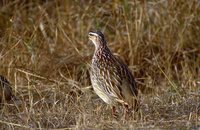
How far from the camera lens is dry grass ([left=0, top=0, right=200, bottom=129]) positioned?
26.2ft

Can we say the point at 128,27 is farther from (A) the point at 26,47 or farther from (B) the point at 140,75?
(A) the point at 26,47

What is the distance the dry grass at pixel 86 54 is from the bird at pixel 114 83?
0.15 meters

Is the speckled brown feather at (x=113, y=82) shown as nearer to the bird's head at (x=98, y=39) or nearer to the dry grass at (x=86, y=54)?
the dry grass at (x=86, y=54)

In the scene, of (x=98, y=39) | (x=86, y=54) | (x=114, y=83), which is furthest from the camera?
(x=86, y=54)

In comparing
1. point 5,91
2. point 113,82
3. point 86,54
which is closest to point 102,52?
point 113,82

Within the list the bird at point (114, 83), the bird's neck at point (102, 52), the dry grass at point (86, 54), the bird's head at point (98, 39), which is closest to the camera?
the bird at point (114, 83)

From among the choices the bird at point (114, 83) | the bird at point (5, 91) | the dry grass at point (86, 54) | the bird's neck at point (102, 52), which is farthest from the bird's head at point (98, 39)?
the bird at point (5, 91)

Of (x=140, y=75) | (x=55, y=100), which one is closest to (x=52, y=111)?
(x=55, y=100)

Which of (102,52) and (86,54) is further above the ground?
(102,52)

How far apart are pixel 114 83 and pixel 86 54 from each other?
3.63 m

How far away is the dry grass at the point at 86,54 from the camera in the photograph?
7984 millimetres

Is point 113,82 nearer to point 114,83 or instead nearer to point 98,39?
point 114,83

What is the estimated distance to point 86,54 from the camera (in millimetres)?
11453

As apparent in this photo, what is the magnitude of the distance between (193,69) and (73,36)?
1.98 meters
